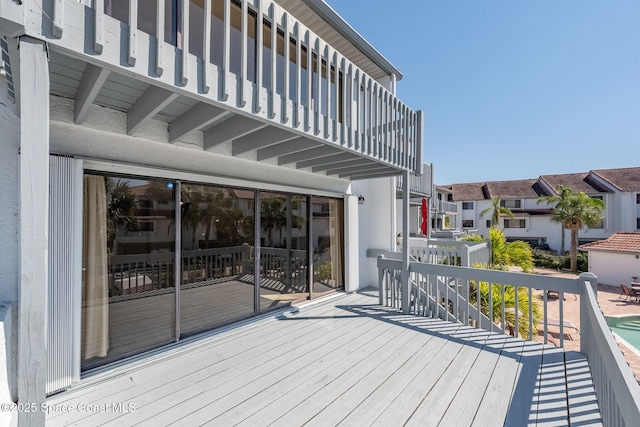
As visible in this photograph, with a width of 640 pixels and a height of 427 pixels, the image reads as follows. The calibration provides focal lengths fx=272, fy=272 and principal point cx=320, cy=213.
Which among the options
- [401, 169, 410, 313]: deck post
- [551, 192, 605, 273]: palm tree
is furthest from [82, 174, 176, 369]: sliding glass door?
[551, 192, 605, 273]: palm tree

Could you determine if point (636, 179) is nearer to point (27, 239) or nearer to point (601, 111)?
point (601, 111)

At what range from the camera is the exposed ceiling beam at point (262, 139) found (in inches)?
118

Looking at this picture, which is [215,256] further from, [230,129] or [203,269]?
[230,129]

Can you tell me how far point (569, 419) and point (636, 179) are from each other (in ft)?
110

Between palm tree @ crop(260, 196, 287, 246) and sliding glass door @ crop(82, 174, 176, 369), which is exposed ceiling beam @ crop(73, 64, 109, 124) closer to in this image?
sliding glass door @ crop(82, 174, 176, 369)

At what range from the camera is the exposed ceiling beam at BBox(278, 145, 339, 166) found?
359 centimetres

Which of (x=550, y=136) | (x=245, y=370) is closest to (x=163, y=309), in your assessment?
(x=245, y=370)

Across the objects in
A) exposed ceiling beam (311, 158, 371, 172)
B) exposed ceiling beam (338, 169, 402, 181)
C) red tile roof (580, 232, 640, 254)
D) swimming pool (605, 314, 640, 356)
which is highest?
exposed ceiling beam (311, 158, 371, 172)

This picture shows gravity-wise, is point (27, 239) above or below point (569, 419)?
above

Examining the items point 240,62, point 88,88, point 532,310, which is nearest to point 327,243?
point 532,310

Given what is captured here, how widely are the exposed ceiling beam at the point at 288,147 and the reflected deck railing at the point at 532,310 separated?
104 inches

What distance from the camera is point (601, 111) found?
1507 centimetres

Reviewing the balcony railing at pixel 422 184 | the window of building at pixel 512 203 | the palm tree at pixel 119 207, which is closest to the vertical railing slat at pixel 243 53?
the palm tree at pixel 119 207

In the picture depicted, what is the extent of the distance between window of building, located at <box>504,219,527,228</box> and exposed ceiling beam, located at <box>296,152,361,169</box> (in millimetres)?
30628
